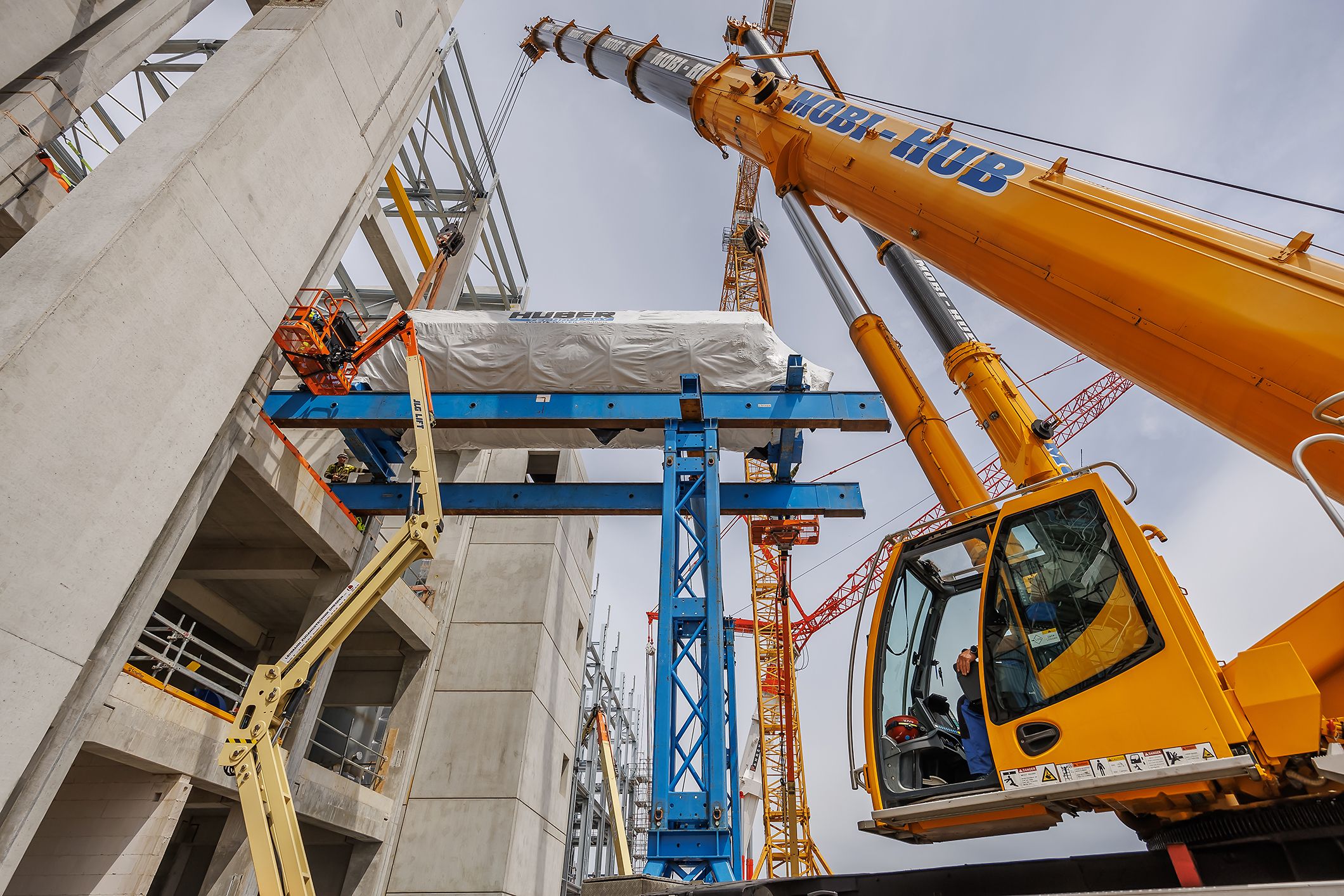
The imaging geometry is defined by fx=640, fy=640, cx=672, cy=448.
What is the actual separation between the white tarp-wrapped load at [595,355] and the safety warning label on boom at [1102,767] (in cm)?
654

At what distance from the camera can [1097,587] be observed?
11.2 feet

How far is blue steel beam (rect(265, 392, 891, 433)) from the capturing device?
9039 millimetres

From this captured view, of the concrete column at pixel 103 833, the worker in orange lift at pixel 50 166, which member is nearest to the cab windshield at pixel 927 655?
the concrete column at pixel 103 833

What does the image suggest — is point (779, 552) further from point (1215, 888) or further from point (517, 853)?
point (1215, 888)

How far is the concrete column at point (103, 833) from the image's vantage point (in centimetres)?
640

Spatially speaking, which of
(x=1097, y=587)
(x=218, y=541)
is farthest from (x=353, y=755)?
(x=1097, y=587)

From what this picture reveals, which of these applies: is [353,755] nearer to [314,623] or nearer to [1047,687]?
Result: [314,623]

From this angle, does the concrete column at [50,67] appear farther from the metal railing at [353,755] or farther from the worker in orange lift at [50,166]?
the metal railing at [353,755]

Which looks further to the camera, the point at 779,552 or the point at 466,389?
the point at 779,552

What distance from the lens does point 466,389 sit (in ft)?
31.9

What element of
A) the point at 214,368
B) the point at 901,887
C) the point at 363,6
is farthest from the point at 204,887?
the point at 363,6

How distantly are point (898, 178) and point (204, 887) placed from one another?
10983 millimetres

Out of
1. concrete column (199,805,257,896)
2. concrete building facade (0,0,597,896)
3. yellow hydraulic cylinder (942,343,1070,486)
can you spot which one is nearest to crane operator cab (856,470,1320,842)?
yellow hydraulic cylinder (942,343,1070,486)

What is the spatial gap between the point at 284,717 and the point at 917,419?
7.32 m
